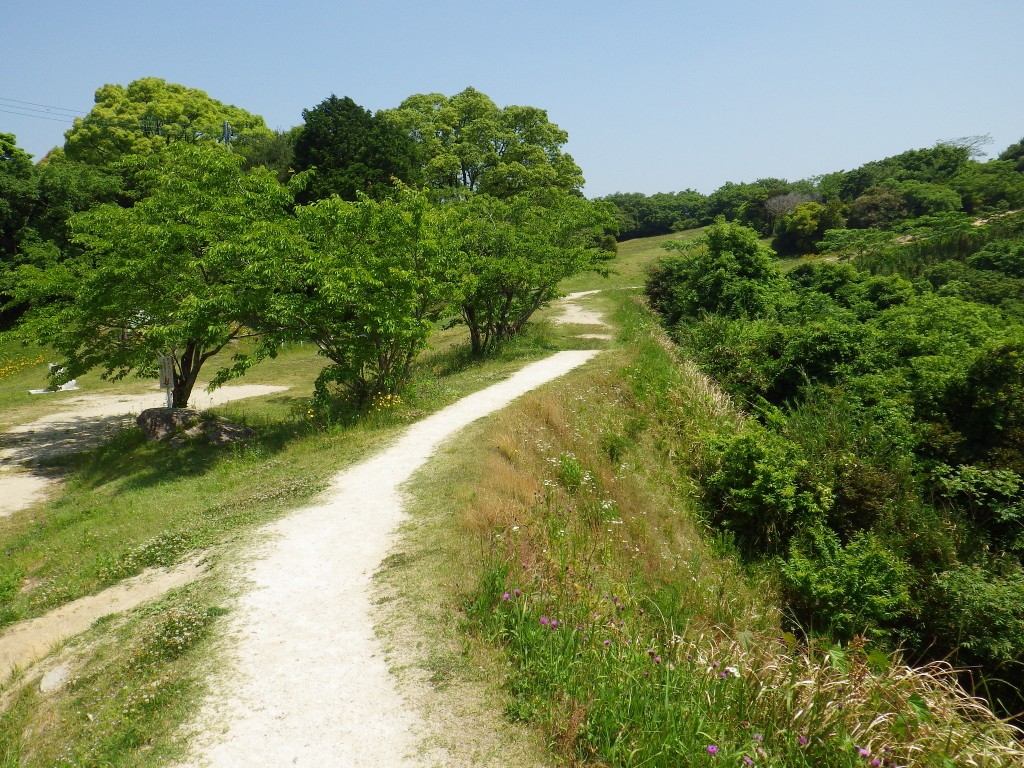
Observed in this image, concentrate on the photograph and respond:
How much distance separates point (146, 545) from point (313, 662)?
3.90 m

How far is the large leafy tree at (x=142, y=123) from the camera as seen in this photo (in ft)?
126

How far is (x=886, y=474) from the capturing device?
1003cm

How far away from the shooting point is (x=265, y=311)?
12.6 metres

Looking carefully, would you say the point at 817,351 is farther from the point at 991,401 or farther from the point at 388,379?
the point at 388,379

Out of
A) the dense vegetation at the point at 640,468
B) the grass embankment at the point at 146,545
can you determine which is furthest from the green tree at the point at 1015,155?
the grass embankment at the point at 146,545

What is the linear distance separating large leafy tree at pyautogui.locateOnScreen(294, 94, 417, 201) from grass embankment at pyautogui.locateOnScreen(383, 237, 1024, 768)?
75.0 ft

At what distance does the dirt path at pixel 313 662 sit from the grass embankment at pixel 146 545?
0.31m

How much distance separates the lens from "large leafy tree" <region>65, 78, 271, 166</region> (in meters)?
38.5

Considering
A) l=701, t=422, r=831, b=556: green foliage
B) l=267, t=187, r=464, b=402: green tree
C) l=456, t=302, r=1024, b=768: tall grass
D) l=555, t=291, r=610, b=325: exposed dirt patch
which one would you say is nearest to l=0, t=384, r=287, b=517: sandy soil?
l=267, t=187, r=464, b=402: green tree

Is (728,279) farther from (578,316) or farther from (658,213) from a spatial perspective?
(658,213)

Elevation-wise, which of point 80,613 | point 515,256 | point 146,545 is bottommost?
point 80,613

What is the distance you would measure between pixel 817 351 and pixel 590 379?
509cm

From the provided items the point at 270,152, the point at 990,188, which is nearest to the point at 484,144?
the point at 270,152

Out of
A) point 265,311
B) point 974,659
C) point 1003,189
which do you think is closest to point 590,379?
point 265,311
